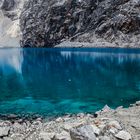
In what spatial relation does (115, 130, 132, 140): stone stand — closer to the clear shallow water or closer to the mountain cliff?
the clear shallow water

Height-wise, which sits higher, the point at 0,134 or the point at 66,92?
the point at 0,134

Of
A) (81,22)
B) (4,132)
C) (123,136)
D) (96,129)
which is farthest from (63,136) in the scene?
(81,22)

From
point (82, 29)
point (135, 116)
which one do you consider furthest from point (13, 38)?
point (135, 116)

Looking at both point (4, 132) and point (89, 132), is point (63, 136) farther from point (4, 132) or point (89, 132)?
point (4, 132)

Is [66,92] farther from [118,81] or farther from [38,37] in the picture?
[38,37]

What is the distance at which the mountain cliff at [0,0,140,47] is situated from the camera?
141 m

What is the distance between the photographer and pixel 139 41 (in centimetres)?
13712

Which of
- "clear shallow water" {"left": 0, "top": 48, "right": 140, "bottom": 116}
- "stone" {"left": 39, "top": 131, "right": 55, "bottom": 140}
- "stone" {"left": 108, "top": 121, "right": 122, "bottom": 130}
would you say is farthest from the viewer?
"clear shallow water" {"left": 0, "top": 48, "right": 140, "bottom": 116}

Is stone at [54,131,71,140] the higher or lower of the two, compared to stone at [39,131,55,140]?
higher

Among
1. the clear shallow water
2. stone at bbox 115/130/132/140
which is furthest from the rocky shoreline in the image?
the clear shallow water

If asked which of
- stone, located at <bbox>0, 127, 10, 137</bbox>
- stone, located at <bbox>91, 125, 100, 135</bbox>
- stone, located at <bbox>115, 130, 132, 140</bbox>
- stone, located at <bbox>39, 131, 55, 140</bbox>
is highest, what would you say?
stone, located at <bbox>91, 125, 100, 135</bbox>

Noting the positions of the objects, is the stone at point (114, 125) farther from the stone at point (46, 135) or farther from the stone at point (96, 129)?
the stone at point (46, 135)

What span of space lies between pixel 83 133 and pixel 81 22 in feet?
468

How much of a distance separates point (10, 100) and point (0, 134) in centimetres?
1453
